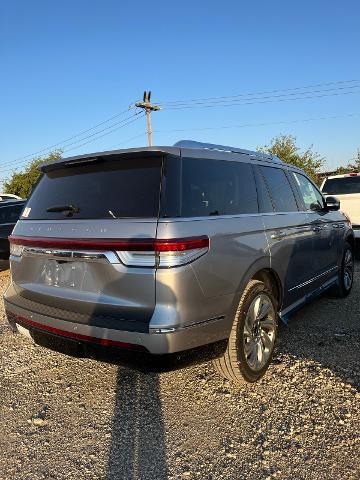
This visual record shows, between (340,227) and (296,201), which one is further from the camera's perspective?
(340,227)

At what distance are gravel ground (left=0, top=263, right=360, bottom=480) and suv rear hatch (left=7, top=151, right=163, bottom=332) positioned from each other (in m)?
0.75

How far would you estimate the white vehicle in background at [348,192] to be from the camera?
30.4 ft

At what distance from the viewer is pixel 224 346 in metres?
3.10

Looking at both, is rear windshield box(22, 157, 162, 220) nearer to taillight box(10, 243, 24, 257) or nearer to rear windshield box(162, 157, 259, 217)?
rear windshield box(162, 157, 259, 217)

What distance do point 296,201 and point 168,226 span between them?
242 centimetres

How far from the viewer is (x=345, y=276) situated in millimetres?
6141

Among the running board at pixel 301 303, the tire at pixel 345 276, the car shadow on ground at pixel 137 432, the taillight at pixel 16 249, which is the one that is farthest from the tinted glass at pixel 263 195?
the tire at pixel 345 276

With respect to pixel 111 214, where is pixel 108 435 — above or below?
below

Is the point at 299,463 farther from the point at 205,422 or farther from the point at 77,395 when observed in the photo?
the point at 77,395

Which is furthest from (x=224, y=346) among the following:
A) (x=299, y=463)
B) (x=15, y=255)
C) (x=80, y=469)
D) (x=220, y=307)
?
(x=15, y=255)

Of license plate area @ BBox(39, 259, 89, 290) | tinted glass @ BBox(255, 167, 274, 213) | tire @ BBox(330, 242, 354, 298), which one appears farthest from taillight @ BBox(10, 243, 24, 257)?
tire @ BBox(330, 242, 354, 298)

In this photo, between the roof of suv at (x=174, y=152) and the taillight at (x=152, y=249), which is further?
the roof of suv at (x=174, y=152)

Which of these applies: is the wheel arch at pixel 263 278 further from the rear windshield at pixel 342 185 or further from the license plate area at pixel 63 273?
the rear windshield at pixel 342 185

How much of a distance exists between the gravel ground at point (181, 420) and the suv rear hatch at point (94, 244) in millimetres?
749
